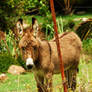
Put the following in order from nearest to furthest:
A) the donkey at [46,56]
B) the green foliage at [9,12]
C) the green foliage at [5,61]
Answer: the donkey at [46,56]
the green foliage at [9,12]
the green foliage at [5,61]

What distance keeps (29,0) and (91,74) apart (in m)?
3.09

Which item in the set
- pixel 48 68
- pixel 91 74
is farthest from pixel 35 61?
pixel 91 74

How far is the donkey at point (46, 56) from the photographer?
5.50m

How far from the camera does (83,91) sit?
4.55 m

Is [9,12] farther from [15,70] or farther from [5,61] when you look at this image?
[15,70]

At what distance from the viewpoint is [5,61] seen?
33.2 ft

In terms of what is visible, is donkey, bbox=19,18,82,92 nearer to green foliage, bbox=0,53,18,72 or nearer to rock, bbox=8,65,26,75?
rock, bbox=8,65,26,75

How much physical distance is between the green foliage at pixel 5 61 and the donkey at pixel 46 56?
3330 millimetres

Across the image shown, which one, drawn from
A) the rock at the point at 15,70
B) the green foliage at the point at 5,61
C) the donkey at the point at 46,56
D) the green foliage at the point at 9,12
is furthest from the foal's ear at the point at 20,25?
the green foliage at the point at 5,61

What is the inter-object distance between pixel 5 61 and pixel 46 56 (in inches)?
166

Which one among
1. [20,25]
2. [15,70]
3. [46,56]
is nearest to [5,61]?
[15,70]

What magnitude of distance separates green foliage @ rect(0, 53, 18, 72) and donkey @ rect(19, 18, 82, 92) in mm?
3330

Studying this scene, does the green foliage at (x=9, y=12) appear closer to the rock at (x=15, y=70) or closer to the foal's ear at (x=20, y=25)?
the rock at (x=15, y=70)

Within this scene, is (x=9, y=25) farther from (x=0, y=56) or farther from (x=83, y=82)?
(x=83, y=82)
